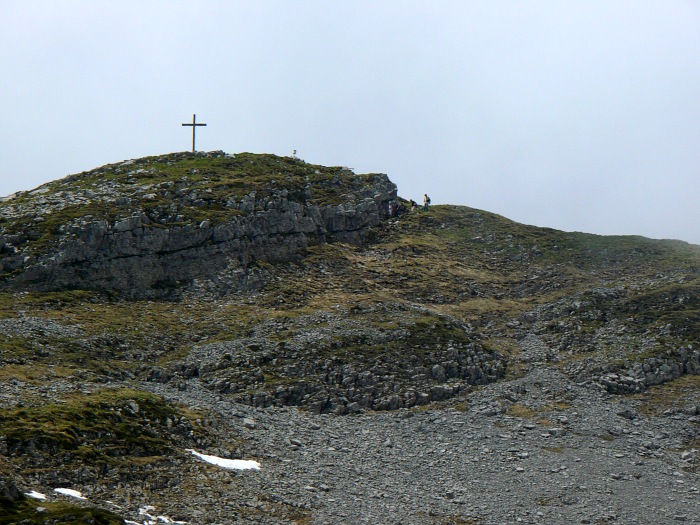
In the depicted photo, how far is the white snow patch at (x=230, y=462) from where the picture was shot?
45469 millimetres

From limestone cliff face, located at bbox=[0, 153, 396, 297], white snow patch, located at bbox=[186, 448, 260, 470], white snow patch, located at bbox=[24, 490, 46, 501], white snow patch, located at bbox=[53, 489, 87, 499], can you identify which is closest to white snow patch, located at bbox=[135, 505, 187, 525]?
white snow patch, located at bbox=[53, 489, 87, 499]

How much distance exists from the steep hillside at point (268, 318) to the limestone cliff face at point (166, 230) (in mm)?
221

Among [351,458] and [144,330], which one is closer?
[351,458]

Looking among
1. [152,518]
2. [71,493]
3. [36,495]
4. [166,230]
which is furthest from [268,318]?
[36,495]

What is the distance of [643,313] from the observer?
7069cm

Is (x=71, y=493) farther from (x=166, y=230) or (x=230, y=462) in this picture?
(x=166, y=230)

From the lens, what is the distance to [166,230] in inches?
A: 3093

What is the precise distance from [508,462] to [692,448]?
1286cm

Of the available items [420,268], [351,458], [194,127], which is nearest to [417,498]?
[351,458]

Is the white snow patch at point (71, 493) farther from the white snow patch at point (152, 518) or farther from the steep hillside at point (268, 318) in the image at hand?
the white snow patch at point (152, 518)

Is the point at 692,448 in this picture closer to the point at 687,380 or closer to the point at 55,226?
the point at 687,380

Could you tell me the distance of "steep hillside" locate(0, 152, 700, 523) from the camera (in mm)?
45844

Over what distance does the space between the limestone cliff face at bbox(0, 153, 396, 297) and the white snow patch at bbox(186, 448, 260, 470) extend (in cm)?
3075

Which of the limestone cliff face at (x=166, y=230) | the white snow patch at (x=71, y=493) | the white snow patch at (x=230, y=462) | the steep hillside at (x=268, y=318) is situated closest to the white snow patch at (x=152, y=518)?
the steep hillside at (x=268, y=318)
